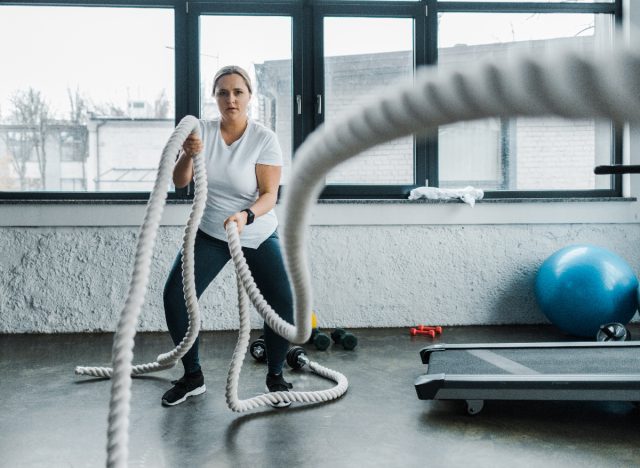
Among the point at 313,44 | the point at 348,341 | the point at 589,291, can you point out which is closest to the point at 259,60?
the point at 313,44

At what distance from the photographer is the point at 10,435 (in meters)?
2.32

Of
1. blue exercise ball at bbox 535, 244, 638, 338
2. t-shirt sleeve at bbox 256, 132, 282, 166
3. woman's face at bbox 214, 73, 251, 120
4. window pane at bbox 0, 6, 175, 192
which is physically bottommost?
blue exercise ball at bbox 535, 244, 638, 338

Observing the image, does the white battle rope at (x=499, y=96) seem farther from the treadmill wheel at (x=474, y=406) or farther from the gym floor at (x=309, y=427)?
the treadmill wheel at (x=474, y=406)

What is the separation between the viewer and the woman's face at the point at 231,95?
2.44m

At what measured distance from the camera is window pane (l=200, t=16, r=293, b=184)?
454 cm

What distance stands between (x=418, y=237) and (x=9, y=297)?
9.35 ft

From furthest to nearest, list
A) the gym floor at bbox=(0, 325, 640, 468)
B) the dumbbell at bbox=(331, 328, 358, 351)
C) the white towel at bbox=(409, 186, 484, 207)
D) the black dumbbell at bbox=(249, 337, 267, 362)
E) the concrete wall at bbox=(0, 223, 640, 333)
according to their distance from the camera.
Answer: the white towel at bbox=(409, 186, 484, 207)
the concrete wall at bbox=(0, 223, 640, 333)
the dumbbell at bbox=(331, 328, 358, 351)
the black dumbbell at bbox=(249, 337, 267, 362)
the gym floor at bbox=(0, 325, 640, 468)

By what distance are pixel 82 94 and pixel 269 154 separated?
2.61m

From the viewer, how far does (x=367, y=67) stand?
183 inches

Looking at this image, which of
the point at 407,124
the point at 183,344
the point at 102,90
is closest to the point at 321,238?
the point at 102,90

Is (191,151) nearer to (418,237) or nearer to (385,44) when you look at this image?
(418,237)

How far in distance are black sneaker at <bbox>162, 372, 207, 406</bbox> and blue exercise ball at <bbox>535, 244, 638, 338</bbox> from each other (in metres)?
2.28

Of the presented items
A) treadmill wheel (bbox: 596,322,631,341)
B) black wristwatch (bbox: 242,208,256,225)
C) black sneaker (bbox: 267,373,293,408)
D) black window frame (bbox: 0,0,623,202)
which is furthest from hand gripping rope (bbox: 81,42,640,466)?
black window frame (bbox: 0,0,623,202)

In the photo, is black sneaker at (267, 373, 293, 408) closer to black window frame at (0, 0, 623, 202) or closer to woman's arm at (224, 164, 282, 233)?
woman's arm at (224, 164, 282, 233)
